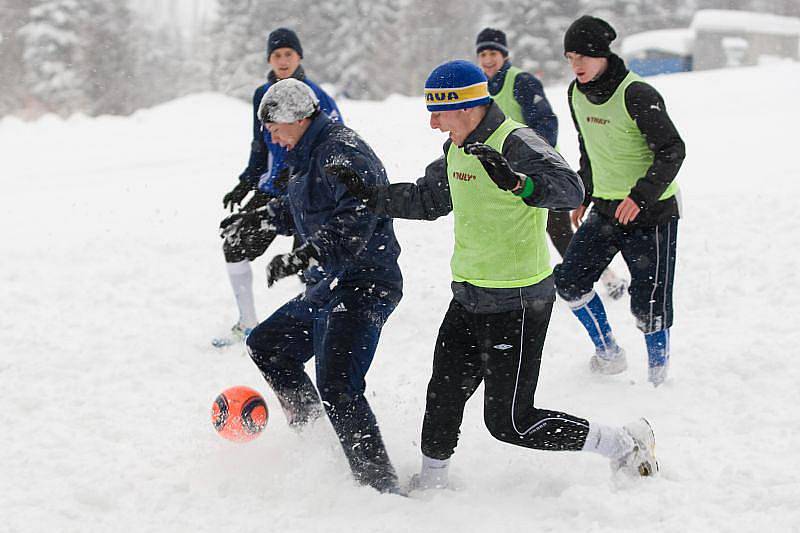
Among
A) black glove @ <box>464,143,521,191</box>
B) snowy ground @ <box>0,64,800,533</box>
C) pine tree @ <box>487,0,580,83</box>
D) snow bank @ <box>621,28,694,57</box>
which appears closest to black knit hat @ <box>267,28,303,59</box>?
snowy ground @ <box>0,64,800,533</box>

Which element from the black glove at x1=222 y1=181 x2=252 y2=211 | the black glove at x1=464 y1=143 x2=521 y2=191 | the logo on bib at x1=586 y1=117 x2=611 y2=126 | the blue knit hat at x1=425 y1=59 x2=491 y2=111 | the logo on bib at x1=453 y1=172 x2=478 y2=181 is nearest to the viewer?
the black glove at x1=464 y1=143 x2=521 y2=191

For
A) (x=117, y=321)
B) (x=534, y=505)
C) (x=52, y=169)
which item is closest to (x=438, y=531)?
(x=534, y=505)

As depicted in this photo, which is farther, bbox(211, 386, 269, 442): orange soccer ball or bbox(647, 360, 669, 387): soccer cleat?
bbox(647, 360, 669, 387): soccer cleat

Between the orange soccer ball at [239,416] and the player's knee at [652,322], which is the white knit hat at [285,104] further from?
the player's knee at [652,322]

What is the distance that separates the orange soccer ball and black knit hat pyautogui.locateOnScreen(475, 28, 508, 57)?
3.87 m

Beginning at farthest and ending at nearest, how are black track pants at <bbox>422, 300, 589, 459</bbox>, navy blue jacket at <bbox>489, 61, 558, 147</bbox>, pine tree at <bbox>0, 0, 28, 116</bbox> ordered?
1. pine tree at <bbox>0, 0, 28, 116</bbox>
2. navy blue jacket at <bbox>489, 61, 558, 147</bbox>
3. black track pants at <bbox>422, 300, 589, 459</bbox>

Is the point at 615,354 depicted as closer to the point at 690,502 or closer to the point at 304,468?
the point at 690,502

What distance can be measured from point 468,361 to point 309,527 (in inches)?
43.2

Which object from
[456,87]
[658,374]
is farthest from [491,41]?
[456,87]

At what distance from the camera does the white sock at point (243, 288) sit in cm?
690

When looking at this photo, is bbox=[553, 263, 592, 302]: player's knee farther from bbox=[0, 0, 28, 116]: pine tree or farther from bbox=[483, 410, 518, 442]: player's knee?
bbox=[0, 0, 28, 116]: pine tree

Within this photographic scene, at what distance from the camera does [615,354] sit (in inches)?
231

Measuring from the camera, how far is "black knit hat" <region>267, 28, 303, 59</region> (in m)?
6.86

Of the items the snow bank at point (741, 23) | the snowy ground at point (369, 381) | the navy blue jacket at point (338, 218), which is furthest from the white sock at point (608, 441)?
the snow bank at point (741, 23)
